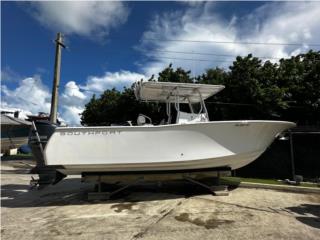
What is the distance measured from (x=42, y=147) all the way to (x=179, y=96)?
12.2 ft

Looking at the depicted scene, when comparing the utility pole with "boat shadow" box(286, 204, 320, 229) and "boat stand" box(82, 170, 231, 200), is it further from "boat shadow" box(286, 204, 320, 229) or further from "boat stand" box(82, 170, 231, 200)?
"boat shadow" box(286, 204, 320, 229)

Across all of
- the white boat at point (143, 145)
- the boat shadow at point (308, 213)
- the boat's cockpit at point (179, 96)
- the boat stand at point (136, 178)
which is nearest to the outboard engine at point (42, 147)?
the white boat at point (143, 145)

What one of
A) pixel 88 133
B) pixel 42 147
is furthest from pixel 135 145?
pixel 42 147

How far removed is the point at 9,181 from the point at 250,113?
10.3m

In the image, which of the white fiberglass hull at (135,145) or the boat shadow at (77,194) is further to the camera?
the boat shadow at (77,194)

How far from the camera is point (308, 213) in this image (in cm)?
556

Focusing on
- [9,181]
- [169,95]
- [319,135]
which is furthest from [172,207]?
[9,181]

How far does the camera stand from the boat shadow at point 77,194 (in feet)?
23.6

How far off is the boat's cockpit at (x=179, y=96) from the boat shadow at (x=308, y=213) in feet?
9.94

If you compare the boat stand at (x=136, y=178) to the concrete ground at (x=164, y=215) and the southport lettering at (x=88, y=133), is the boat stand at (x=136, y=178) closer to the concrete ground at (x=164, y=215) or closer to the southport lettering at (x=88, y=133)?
the concrete ground at (x=164, y=215)

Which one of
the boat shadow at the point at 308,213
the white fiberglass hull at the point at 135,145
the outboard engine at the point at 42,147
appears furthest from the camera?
the outboard engine at the point at 42,147

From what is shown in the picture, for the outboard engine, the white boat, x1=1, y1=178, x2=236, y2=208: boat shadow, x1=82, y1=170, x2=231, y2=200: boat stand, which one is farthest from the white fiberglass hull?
x1=1, y1=178, x2=236, y2=208: boat shadow

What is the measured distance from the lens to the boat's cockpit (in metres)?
7.74

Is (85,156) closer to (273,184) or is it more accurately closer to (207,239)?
(207,239)
